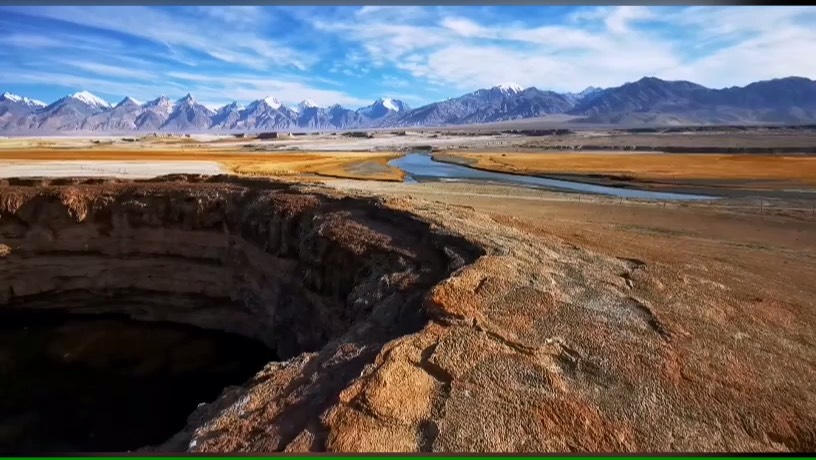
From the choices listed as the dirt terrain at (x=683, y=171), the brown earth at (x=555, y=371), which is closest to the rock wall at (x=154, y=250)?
the brown earth at (x=555, y=371)

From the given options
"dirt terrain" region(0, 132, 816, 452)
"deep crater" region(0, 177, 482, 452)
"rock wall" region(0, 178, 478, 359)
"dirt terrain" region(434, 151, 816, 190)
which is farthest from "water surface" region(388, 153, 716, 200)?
"deep crater" region(0, 177, 482, 452)

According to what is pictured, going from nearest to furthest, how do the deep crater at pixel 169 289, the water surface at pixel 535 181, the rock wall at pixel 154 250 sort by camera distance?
the deep crater at pixel 169 289 → the rock wall at pixel 154 250 → the water surface at pixel 535 181

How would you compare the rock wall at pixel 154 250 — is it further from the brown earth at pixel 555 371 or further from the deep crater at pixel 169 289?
the brown earth at pixel 555 371

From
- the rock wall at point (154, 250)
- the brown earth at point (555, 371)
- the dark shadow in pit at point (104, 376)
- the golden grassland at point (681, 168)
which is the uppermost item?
the brown earth at point (555, 371)

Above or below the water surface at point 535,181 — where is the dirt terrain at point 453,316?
above

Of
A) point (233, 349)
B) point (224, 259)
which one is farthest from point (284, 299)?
point (224, 259)

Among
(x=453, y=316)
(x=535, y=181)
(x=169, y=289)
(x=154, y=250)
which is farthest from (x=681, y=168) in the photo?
(x=453, y=316)

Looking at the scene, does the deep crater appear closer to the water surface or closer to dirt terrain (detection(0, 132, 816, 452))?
dirt terrain (detection(0, 132, 816, 452))

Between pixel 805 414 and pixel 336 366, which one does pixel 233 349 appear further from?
pixel 805 414
